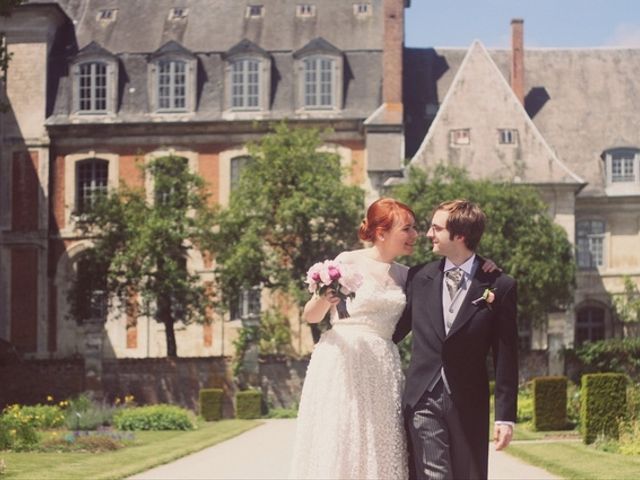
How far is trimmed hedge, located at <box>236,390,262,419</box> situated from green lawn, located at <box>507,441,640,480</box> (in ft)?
40.4

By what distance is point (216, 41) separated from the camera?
43.3 m

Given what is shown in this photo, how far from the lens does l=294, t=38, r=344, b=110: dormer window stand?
4172 centimetres

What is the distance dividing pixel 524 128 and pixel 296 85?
23.5 feet

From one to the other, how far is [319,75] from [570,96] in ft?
27.5

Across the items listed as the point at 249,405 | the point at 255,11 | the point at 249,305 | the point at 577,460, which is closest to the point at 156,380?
the point at 249,405

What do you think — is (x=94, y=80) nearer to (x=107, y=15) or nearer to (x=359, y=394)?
(x=107, y=15)

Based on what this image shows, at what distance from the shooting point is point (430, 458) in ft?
23.2

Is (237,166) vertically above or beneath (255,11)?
beneath

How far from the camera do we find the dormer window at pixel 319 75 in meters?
41.7

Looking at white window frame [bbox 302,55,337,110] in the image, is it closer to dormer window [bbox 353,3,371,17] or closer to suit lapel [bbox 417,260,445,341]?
dormer window [bbox 353,3,371,17]

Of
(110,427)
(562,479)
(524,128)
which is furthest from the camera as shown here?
(524,128)

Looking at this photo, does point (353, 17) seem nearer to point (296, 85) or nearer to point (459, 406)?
point (296, 85)

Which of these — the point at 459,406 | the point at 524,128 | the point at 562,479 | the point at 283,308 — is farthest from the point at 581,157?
the point at 459,406

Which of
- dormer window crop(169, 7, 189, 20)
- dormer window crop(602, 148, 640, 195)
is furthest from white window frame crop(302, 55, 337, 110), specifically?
dormer window crop(602, 148, 640, 195)
